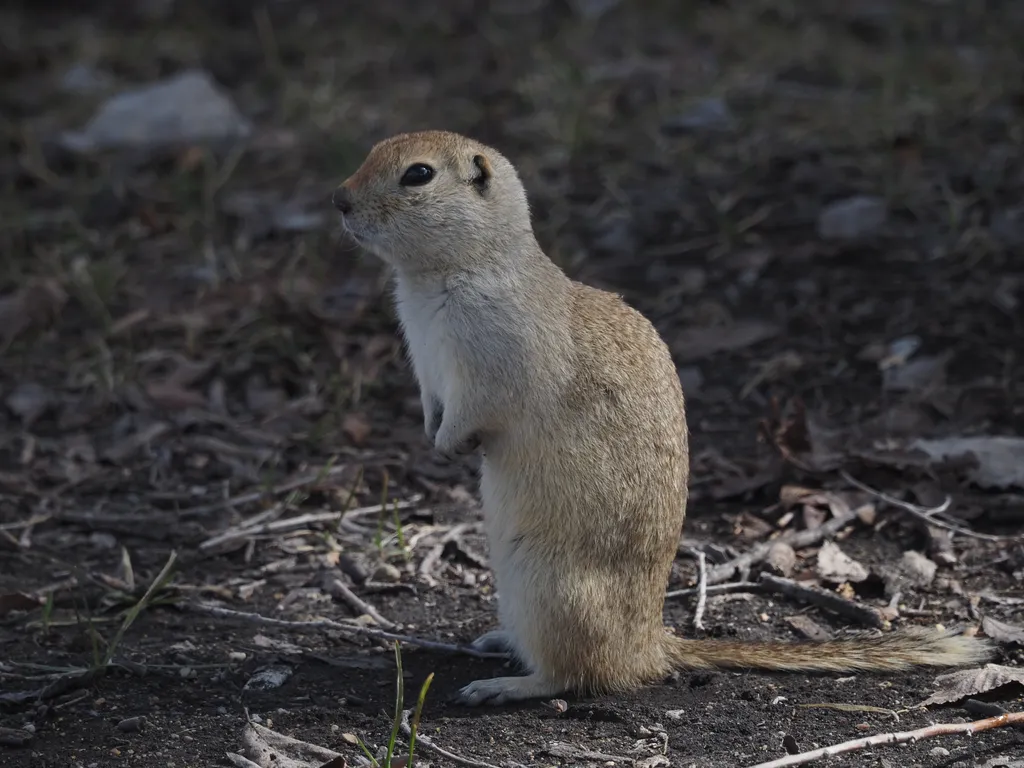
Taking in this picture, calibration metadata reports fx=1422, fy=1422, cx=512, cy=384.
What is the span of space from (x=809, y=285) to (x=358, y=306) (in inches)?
82.2

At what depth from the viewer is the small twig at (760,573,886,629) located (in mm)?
4375

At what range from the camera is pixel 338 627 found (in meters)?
4.34

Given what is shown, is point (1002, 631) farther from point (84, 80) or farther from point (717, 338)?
point (84, 80)

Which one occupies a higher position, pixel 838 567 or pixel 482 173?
pixel 482 173

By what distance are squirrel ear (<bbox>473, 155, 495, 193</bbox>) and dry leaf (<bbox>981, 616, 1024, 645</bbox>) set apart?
1968mm

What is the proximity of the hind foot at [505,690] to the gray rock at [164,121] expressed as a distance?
17.7 feet

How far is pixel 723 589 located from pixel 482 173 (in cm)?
154

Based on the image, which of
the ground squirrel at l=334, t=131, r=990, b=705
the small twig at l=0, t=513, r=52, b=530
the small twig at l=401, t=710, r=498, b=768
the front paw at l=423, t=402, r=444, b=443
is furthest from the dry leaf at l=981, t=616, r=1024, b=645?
the small twig at l=0, t=513, r=52, b=530

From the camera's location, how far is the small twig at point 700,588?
4418 mm

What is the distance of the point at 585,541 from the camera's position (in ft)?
Result: 13.0

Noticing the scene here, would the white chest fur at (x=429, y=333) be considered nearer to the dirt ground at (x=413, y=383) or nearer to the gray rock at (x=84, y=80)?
the dirt ground at (x=413, y=383)

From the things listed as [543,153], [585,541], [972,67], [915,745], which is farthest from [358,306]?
[972,67]

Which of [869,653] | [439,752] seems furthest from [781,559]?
[439,752]

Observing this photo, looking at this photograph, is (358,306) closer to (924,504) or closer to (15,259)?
(15,259)
